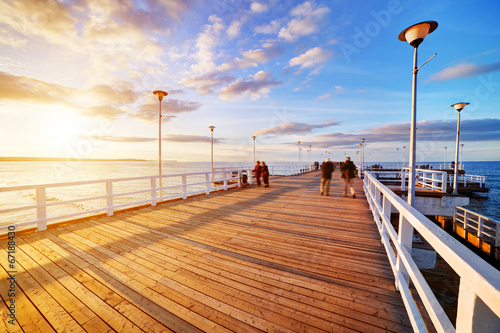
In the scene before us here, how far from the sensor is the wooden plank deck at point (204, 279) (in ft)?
7.95

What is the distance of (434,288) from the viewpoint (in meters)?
7.94

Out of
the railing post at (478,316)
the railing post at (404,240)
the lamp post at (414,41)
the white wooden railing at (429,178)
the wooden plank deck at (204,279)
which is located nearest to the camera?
the railing post at (478,316)

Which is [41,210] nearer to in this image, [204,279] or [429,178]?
[204,279]

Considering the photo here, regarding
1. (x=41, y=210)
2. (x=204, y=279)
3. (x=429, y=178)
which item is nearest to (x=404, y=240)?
(x=204, y=279)

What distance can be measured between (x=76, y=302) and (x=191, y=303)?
1536mm

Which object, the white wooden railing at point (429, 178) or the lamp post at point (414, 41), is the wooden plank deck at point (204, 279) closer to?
the lamp post at point (414, 41)

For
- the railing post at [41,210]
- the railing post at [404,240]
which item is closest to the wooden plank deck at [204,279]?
the railing post at [41,210]

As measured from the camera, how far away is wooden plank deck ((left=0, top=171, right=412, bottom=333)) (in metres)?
2.42

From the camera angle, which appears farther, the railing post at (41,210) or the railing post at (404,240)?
the railing post at (41,210)

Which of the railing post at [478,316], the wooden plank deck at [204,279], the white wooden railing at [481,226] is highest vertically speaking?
the railing post at [478,316]

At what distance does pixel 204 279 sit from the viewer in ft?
10.5

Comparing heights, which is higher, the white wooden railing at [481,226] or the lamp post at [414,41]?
the lamp post at [414,41]

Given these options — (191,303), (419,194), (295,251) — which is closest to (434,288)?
(419,194)

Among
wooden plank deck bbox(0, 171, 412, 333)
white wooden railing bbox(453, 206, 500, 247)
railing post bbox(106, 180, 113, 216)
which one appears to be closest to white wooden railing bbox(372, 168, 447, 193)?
white wooden railing bbox(453, 206, 500, 247)
